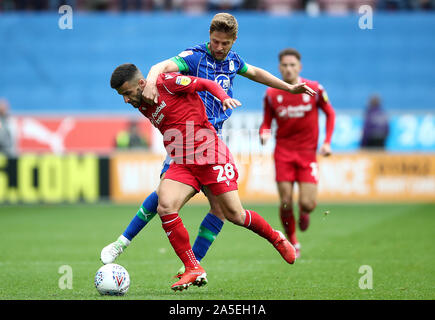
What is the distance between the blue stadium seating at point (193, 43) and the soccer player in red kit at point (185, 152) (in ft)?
46.5

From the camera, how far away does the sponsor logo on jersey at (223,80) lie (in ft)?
21.5

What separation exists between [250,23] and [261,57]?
1082 mm

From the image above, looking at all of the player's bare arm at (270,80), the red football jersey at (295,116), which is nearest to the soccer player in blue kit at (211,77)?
the player's bare arm at (270,80)

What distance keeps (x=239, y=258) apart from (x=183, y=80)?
3070 mm

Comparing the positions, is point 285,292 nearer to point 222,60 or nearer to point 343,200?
point 222,60

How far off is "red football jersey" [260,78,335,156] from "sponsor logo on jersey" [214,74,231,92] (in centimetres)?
239

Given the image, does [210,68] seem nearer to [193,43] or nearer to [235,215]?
[235,215]

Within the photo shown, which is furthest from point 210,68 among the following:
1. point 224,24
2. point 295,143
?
point 295,143

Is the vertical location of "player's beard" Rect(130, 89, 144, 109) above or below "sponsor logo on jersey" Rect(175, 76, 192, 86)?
below

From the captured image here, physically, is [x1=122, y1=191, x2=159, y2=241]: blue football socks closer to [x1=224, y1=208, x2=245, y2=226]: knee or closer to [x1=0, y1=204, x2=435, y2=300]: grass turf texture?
[x1=0, y1=204, x2=435, y2=300]: grass turf texture

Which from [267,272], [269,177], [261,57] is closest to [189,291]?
[267,272]

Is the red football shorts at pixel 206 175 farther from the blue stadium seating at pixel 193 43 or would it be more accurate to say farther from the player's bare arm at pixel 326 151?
the blue stadium seating at pixel 193 43

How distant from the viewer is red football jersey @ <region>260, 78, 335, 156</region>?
900cm

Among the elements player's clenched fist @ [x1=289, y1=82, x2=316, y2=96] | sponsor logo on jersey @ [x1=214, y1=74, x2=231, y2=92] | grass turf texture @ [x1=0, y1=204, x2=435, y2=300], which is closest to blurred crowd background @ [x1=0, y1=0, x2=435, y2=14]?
grass turf texture @ [x1=0, y1=204, x2=435, y2=300]
